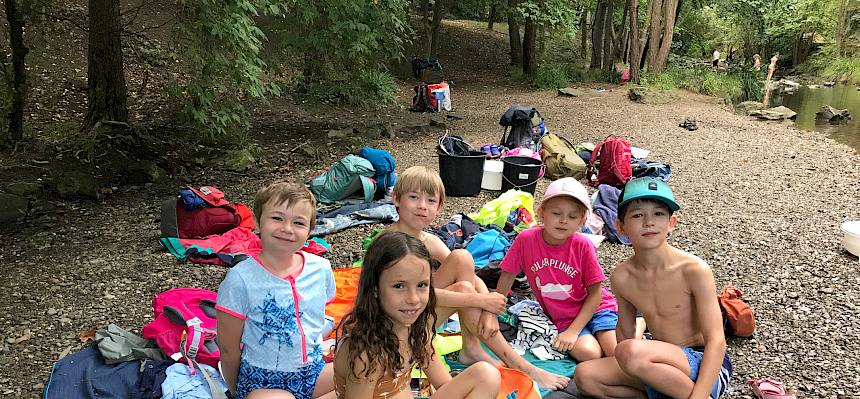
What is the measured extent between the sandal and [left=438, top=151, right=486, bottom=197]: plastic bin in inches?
145

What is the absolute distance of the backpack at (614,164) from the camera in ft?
21.8

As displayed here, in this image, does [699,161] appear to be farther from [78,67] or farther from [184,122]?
[78,67]

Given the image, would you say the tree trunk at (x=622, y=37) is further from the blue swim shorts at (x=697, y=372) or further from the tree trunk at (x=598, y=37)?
the blue swim shorts at (x=697, y=372)

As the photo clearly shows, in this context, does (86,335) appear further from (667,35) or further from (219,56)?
(667,35)

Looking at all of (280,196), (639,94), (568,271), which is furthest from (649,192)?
(639,94)

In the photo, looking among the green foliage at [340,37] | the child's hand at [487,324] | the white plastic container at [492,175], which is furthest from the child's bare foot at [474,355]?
the green foliage at [340,37]

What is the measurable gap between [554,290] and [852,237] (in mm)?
2810

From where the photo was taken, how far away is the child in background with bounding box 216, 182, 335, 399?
96.3 inches

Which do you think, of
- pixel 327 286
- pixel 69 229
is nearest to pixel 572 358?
pixel 327 286

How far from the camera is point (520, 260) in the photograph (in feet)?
11.4

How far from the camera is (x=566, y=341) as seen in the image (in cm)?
326

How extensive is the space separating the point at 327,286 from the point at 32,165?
5.48m

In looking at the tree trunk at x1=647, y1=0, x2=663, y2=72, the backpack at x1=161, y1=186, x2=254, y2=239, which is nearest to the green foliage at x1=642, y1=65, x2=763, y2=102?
the tree trunk at x1=647, y1=0, x2=663, y2=72

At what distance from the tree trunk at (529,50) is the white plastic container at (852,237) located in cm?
1304
